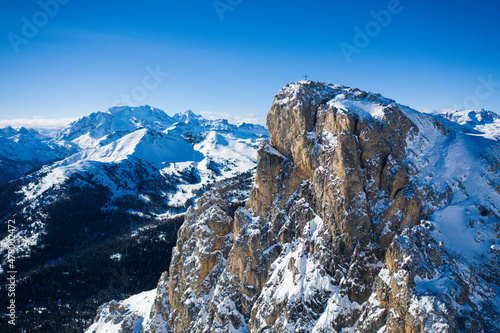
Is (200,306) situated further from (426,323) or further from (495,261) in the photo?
(495,261)

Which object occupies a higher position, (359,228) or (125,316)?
(359,228)

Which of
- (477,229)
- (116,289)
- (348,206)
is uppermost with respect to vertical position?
(348,206)

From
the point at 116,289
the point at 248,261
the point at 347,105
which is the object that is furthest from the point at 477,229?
the point at 116,289

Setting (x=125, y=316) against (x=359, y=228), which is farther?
(x=125, y=316)

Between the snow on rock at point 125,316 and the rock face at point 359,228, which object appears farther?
the snow on rock at point 125,316

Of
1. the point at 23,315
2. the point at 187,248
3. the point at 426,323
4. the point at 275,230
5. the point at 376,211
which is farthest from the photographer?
the point at 23,315

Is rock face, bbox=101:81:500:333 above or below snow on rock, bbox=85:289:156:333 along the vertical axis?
above

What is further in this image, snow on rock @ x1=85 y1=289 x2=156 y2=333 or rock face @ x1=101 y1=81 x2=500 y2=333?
snow on rock @ x1=85 y1=289 x2=156 y2=333

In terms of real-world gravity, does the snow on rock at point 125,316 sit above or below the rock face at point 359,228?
below
